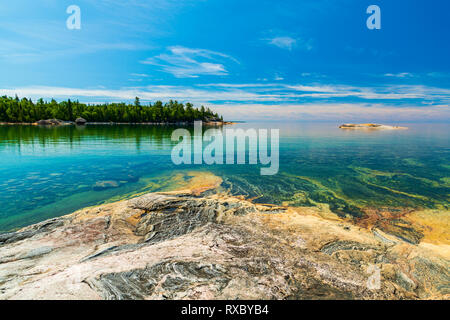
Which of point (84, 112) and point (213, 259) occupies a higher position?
point (84, 112)

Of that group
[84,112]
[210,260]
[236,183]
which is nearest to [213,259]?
[210,260]

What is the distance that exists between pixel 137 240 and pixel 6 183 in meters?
15.8

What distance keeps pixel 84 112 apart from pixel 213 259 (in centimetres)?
20353

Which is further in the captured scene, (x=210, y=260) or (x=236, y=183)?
(x=236, y=183)

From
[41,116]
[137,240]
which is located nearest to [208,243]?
[137,240]

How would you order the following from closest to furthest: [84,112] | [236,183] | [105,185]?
[105,185] → [236,183] → [84,112]

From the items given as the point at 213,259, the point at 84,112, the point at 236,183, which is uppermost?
the point at 84,112

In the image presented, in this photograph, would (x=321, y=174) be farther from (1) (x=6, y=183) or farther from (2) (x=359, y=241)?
(1) (x=6, y=183)

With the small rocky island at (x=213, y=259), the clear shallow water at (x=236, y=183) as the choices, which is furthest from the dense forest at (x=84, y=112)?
the small rocky island at (x=213, y=259)

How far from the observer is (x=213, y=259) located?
6590mm

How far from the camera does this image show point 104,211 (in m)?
11.4

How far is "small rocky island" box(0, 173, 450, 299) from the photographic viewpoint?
17.6ft

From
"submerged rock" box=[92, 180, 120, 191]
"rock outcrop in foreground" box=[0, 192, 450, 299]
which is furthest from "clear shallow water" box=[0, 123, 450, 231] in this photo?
"rock outcrop in foreground" box=[0, 192, 450, 299]

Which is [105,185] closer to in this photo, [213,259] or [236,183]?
[236,183]
